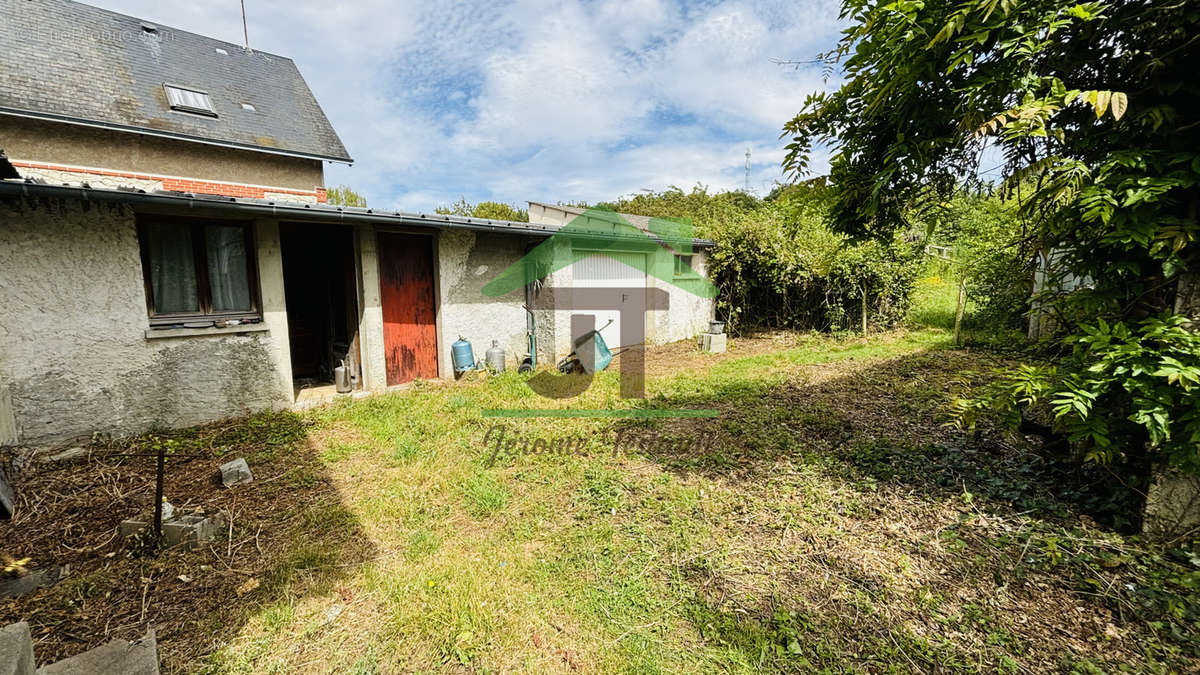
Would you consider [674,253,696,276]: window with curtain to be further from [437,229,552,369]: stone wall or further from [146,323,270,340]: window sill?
[146,323,270,340]: window sill

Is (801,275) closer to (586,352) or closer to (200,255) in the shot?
(586,352)

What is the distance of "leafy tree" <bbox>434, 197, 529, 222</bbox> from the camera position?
28.9 meters

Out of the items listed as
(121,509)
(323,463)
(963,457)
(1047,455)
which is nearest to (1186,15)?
(1047,455)

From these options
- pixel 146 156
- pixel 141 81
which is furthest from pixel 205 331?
pixel 141 81

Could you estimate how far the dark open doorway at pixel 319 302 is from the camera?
292 inches

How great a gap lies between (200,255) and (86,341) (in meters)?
1.44

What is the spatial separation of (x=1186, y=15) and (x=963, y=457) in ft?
11.4

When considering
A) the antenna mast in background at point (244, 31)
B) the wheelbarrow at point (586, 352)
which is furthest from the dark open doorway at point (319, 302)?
the antenna mast in background at point (244, 31)

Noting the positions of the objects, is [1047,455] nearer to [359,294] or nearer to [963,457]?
[963,457]

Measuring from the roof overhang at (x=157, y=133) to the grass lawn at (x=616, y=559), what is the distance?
32.7 ft

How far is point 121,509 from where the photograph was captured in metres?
3.84

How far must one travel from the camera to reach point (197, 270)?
18.8ft

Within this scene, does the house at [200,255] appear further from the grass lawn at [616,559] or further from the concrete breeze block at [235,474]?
the concrete breeze block at [235,474]

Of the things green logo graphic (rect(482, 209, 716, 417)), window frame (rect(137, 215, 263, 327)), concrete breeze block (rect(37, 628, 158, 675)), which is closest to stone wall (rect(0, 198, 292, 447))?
window frame (rect(137, 215, 263, 327))
